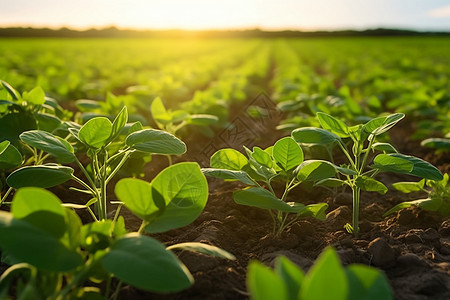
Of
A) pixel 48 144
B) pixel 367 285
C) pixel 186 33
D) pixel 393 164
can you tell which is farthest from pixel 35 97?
pixel 186 33

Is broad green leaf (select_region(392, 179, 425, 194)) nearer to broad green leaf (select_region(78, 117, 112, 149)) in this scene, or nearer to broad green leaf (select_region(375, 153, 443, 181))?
broad green leaf (select_region(375, 153, 443, 181))

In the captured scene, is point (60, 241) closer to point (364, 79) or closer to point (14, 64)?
point (364, 79)

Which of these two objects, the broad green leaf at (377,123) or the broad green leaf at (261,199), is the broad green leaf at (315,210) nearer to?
the broad green leaf at (261,199)

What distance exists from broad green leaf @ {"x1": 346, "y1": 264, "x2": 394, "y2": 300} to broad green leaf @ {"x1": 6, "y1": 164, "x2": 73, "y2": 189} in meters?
1.15

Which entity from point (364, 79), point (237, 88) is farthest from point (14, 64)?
point (364, 79)

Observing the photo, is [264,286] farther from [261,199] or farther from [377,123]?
[377,123]

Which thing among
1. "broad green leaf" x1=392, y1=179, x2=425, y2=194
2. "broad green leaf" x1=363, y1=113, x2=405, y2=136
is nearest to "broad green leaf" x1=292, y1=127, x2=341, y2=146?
"broad green leaf" x1=363, y1=113, x2=405, y2=136

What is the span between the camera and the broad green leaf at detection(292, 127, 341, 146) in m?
1.93

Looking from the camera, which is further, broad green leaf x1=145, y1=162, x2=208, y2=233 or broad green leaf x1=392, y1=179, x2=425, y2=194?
broad green leaf x1=392, y1=179, x2=425, y2=194

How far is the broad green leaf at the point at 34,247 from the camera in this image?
110 centimetres

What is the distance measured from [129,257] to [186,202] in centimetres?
34

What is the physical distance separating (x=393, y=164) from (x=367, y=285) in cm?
92

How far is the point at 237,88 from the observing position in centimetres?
659

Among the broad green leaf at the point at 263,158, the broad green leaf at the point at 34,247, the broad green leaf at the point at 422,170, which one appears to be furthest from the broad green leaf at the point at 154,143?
the broad green leaf at the point at 422,170
